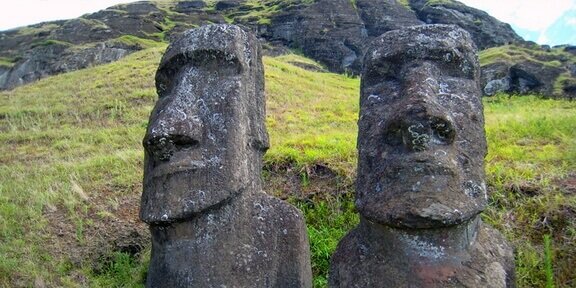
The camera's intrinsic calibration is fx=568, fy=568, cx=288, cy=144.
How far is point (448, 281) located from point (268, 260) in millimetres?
1281

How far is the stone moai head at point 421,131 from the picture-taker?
3.03 meters

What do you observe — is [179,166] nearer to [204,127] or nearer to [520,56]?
[204,127]

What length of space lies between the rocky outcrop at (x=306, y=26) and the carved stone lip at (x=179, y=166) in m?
37.7

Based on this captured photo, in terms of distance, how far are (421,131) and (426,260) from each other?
2.33 feet

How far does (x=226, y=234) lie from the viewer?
12.4 ft

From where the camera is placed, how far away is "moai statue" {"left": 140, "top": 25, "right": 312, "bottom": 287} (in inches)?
146

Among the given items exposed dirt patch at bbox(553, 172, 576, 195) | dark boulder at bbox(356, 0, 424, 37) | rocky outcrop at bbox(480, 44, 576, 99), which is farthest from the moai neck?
dark boulder at bbox(356, 0, 424, 37)

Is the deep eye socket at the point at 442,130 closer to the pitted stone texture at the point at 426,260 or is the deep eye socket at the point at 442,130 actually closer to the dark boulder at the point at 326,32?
the pitted stone texture at the point at 426,260

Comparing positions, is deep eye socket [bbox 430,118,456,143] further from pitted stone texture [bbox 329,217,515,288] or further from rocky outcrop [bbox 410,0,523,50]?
rocky outcrop [bbox 410,0,523,50]

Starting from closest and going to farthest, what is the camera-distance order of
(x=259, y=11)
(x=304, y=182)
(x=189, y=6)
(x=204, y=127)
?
1. (x=204, y=127)
2. (x=304, y=182)
3. (x=259, y=11)
4. (x=189, y=6)

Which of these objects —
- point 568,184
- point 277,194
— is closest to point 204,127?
point 277,194

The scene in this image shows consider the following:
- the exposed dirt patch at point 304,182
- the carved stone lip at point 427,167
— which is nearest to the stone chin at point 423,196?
the carved stone lip at point 427,167

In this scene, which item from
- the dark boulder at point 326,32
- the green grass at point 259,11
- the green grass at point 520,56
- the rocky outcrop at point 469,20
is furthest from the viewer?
the green grass at point 259,11

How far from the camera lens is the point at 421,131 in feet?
10.4
